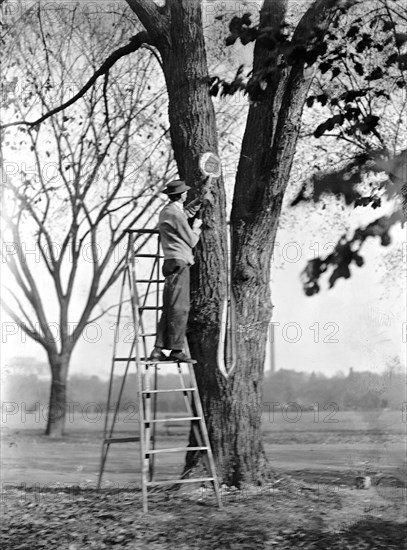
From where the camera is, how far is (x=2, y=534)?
13.8 feet

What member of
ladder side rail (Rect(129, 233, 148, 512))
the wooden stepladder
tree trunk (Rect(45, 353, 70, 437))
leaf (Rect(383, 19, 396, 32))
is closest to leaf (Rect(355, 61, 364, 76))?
leaf (Rect(383, 19, 396, 32))

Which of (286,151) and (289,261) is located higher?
(286,151)

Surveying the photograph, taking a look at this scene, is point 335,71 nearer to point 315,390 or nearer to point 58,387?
point 315,390

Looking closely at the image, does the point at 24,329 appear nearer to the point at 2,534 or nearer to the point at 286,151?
the point at 2,534

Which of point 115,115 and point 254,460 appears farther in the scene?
point 115,115

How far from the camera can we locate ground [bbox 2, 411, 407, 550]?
399 centimetres

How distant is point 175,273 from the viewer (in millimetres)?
4289

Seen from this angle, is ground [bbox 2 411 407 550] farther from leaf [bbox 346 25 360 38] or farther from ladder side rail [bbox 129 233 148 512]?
leaf [bbox 346 25 360 38]

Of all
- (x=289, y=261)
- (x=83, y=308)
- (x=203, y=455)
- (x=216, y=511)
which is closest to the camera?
(x=216, y=511)

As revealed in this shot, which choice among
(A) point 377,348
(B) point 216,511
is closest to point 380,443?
(A) point 377,348

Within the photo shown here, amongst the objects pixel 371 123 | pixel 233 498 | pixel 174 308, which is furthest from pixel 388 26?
pixel 233 498

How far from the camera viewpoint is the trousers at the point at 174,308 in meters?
4.25

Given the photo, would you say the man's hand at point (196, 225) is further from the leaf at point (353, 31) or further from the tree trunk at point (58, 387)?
the tree trunk at point (58, 387)

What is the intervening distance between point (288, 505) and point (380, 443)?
1131 millimetres
